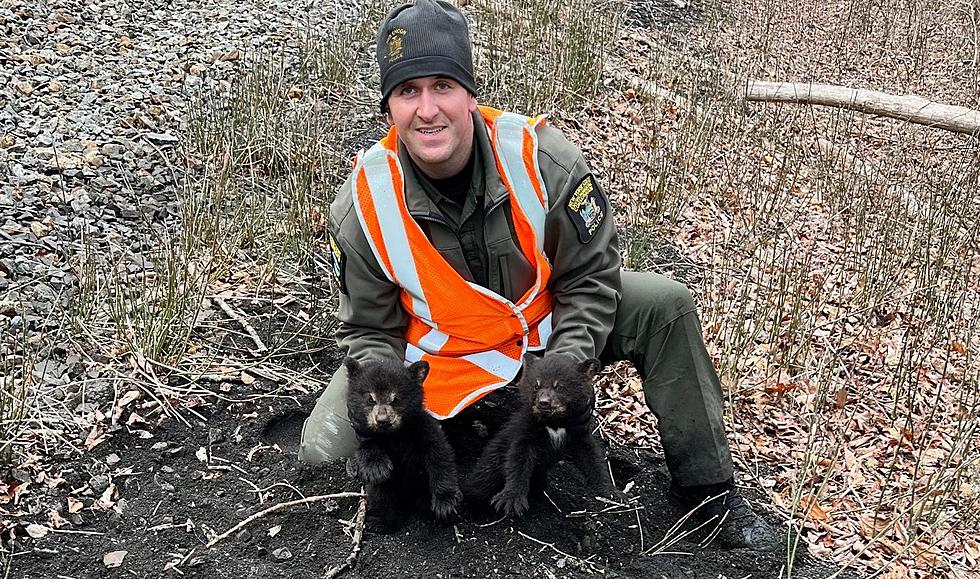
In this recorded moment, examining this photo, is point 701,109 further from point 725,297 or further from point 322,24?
point 322,24

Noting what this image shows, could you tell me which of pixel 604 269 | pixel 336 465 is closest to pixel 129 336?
pixel 336 465

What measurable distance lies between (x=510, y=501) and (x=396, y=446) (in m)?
0.53

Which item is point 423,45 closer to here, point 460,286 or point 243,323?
point 460,286

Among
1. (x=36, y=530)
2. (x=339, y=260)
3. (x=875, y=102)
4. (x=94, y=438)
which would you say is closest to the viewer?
(x=36, y=530)

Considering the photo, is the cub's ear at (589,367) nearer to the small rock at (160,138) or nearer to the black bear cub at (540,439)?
the black bear cub at (540,439)

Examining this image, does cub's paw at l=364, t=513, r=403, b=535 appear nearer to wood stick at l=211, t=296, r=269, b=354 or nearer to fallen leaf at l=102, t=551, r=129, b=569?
fallen leaf at l=102, t=551, r=129, b=569

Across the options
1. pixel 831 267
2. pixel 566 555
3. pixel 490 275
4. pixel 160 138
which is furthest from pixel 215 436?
pixel 831 267

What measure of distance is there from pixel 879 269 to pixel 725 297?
1.17 metres

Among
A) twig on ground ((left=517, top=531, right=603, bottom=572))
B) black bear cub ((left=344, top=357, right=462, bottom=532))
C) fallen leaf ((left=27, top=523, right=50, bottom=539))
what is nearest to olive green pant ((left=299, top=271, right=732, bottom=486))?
black bear cub ((left=344, top=357, right=462, bottom=532))

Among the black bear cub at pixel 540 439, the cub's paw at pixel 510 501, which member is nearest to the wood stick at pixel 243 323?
the black bear cub at pixel 540 439

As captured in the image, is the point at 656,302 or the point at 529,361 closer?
the point at 529,361

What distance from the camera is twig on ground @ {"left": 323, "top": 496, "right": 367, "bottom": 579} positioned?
348cm

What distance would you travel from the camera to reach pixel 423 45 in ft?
11.5

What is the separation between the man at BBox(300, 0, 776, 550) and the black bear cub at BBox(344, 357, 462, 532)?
0.32m
